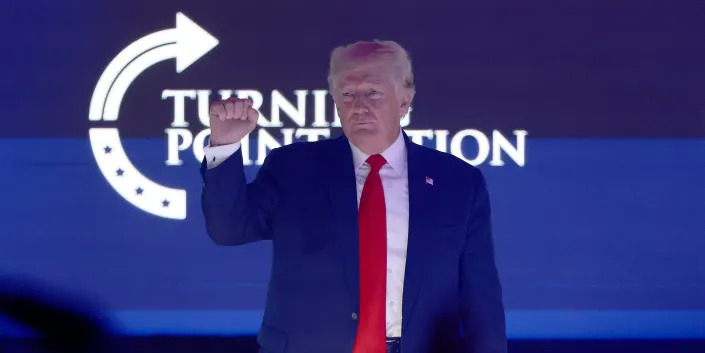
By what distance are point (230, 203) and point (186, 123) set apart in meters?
1.84

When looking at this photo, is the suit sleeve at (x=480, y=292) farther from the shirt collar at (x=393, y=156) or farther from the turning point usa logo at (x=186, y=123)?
the turning point usa logo at (x=186, y=123)

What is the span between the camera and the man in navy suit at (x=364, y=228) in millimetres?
1661

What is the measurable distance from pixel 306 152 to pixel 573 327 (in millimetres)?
2013

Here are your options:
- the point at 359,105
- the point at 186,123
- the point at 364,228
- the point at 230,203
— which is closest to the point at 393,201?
the point at 364,228

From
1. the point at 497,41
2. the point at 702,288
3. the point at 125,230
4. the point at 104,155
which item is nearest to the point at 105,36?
the point at 104,155

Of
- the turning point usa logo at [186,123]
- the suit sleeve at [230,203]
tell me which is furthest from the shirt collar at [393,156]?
the turning point usa logo at [186,123]

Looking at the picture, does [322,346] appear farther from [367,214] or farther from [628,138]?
[628,138]

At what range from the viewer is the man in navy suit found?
65.4 inches

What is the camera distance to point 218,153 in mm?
1598

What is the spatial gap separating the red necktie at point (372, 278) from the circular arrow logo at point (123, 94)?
1811mm

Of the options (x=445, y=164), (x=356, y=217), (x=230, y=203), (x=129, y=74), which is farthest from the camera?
(x=129, y=74)

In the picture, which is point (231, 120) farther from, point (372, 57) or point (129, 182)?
point (129, 182)

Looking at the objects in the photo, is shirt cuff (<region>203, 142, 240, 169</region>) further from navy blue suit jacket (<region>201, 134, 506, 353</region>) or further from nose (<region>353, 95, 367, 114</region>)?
nose (<region>353, 95, 367, 114</region>)

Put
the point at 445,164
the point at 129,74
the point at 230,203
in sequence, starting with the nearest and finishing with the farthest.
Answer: the point at 230,203
the point at 445,164
the point at 129,74
